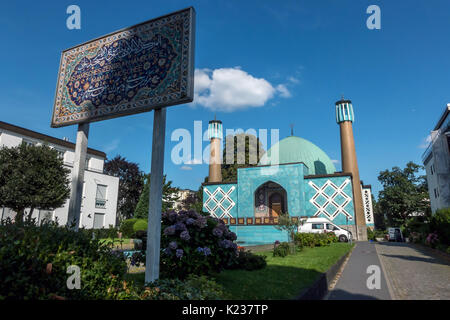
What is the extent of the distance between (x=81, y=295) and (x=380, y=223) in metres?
67.4

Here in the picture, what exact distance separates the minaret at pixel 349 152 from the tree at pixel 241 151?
15.5 metres

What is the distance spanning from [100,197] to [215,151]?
1571 centimetres

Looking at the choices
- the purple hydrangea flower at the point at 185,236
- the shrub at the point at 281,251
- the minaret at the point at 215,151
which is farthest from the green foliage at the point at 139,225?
the purple hydrangea flower at the point at 185,236

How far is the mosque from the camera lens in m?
28.5

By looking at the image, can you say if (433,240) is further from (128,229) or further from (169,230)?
(128,229)

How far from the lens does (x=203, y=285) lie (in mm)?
4168

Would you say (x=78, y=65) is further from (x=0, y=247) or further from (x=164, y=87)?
(x=0, y=247)

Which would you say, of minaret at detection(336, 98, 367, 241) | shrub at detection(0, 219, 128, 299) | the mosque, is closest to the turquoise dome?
the mosque

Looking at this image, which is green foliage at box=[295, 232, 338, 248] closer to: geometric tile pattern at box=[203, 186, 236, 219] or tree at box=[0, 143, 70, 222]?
tree at box=[0, 143, 70, 222]

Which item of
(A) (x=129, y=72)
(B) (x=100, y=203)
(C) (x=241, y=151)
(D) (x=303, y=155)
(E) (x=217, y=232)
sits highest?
(C) (x=241, y=151)

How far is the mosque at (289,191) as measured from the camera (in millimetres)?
28516

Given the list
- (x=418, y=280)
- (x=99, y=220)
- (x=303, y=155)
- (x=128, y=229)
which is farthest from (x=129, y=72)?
(x=303, y=155)

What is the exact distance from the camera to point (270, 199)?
3419 centimetres
